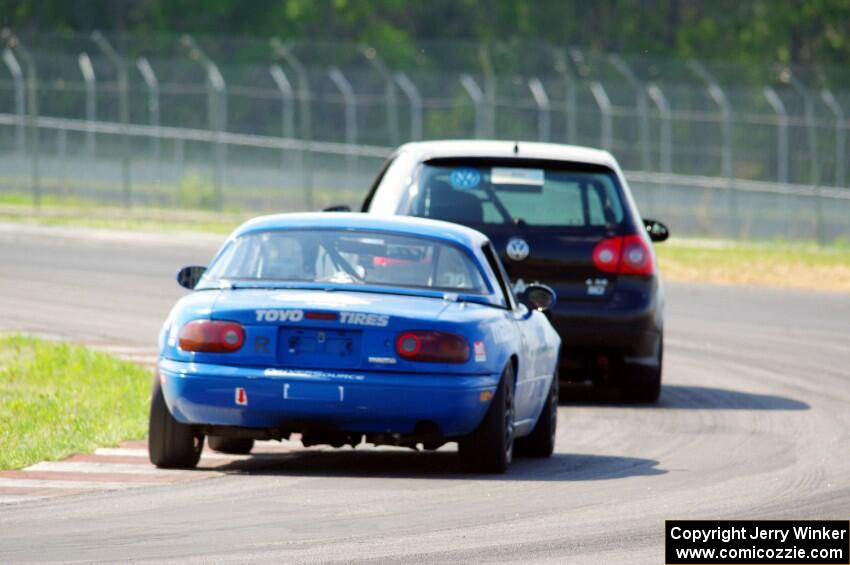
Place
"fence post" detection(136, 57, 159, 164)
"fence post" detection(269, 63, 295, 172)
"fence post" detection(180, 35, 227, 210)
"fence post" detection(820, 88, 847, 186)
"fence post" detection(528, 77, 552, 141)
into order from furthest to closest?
"fence post" detection(136, 57, 159, 164)
"fence post" detection(269, 63, 295, 172)
"fence post" detection(528, 77, 552, 141)
"fence post" detection(180, 35, 227, 210)
"fence post" detection(820, 88, 847, 186)

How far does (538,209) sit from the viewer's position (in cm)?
1438

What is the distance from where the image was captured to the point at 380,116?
130 feet

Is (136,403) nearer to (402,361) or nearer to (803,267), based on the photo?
(402,361)

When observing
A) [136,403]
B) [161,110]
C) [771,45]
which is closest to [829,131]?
[161,110]

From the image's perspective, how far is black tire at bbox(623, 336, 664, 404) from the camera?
47.3 ft

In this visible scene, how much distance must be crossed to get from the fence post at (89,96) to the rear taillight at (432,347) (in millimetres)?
30141

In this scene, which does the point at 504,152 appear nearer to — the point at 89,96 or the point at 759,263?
the point at 759,263

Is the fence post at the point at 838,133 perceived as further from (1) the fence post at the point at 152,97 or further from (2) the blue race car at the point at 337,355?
(2) the blue race car at the point at 337,355

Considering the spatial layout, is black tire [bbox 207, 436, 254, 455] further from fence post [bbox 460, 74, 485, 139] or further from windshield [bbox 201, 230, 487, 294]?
fence post [bbox 460, 74, 485, 139]

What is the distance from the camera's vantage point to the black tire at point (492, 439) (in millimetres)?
10234

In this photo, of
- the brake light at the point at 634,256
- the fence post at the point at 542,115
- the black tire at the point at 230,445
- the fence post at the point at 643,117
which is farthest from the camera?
the fence post at the point at 542,115

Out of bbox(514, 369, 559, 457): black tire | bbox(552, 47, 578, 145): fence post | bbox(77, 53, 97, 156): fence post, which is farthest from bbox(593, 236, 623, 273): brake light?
bbox(77, 53, 97, 156): fence post

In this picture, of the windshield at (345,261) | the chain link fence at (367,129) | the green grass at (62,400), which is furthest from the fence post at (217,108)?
the windshield at (345,261)

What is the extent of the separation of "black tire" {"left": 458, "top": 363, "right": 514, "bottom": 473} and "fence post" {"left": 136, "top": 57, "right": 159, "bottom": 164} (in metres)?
29.7
